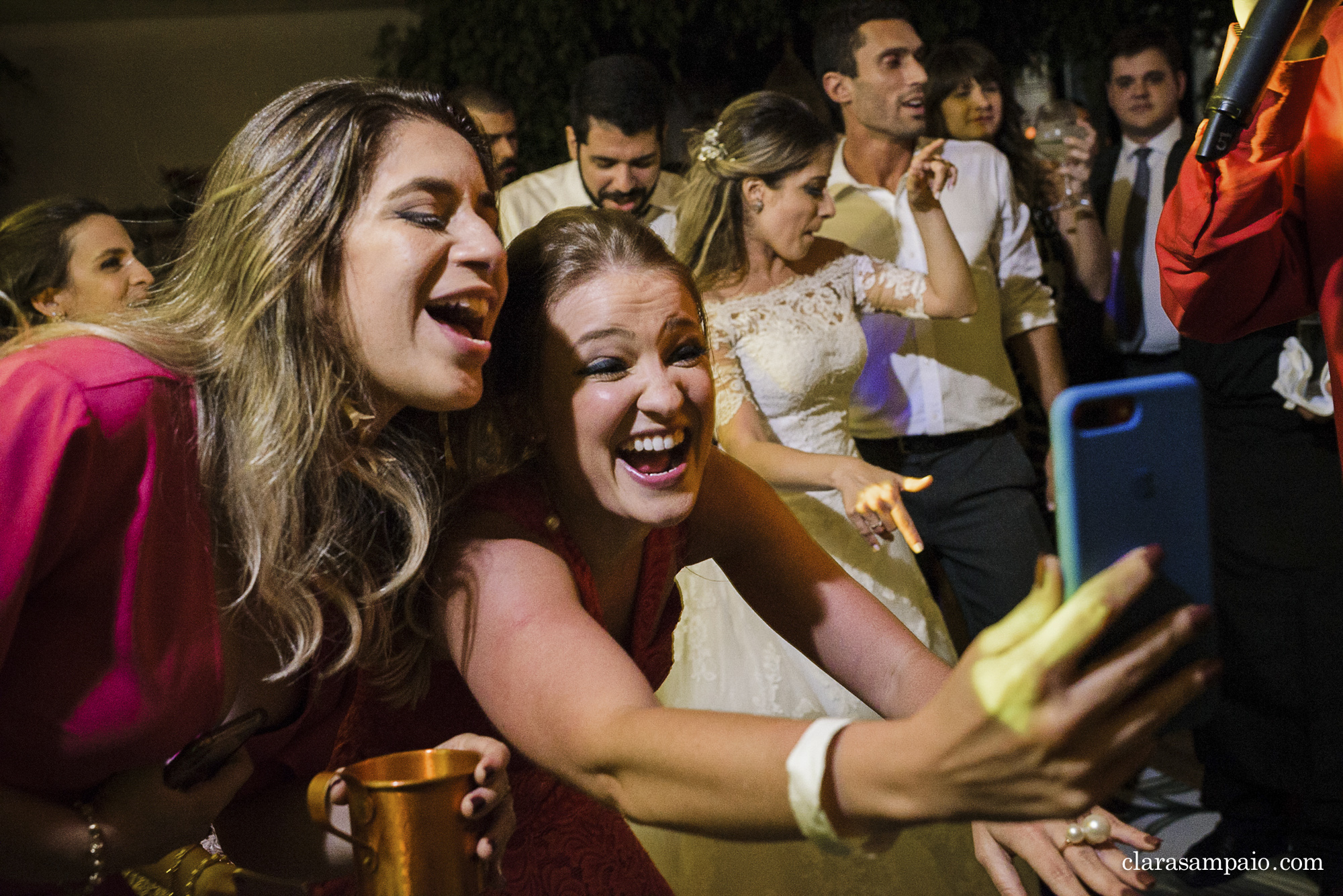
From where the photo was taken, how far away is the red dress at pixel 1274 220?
157cm

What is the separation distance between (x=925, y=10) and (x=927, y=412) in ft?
8.74

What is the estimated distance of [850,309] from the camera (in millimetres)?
2906

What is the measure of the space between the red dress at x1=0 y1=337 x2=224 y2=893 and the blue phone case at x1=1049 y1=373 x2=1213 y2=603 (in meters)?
0.81

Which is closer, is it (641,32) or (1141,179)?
(1141,179)

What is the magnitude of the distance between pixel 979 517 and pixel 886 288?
0.63m

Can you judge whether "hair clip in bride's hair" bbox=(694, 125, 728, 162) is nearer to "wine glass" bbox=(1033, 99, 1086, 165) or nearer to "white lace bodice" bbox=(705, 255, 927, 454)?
"white lace bodice" bbox=(705, 255, 927, 454)

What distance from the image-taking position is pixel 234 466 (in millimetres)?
1191

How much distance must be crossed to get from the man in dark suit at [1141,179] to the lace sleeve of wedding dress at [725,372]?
1.28 m

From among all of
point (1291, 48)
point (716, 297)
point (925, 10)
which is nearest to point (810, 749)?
point (1291, 48)

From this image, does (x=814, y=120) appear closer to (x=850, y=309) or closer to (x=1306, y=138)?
(x=850, y=309)

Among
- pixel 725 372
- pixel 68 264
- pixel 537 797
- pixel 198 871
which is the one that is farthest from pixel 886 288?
pixel 198 871

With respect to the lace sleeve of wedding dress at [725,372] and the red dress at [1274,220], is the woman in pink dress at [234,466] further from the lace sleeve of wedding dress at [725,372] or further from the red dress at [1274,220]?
the lace sleeve of wedding dress at [725,372]

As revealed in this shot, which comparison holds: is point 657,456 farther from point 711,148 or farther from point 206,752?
point 711,148

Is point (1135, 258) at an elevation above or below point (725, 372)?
above
